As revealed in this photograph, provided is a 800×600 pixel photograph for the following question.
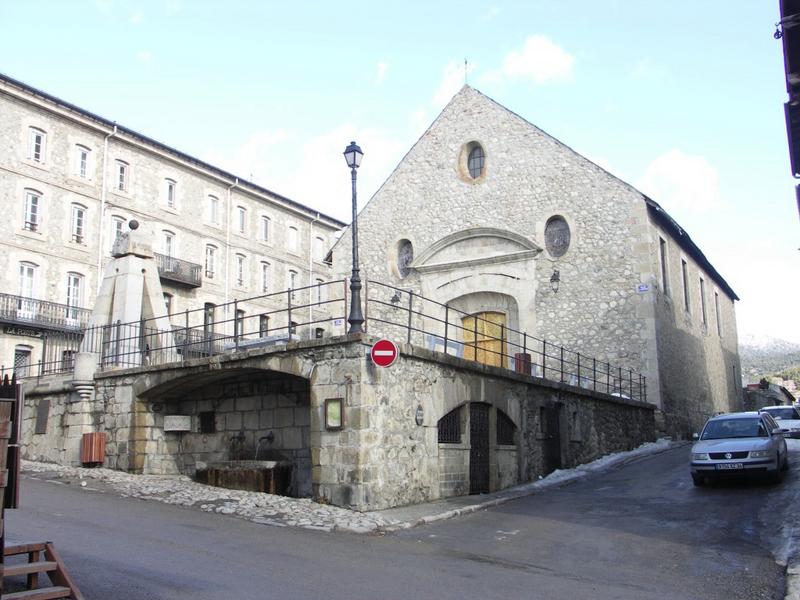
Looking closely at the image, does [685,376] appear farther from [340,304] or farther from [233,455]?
[233,455]

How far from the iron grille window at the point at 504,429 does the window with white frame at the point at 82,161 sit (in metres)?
26.3

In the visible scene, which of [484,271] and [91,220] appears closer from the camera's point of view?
[484,271]

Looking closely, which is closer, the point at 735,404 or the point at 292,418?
the point at 292,418

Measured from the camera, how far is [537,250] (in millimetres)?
23922

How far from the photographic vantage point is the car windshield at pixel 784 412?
76.0 ft

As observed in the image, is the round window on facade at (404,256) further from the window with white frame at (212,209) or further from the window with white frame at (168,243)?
the window with white frame at (212,209)

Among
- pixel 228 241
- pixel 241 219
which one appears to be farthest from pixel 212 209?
pixel 241 219

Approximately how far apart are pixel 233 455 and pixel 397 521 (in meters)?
5.75

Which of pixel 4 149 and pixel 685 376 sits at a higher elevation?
pixel 4 149

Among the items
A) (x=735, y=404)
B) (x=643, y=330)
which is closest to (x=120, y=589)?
(x=643, y=330)

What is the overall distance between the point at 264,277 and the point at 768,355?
73.1 meters

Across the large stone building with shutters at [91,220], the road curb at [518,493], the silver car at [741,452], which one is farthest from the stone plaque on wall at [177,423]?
the large stone building with shutters at [91,220]

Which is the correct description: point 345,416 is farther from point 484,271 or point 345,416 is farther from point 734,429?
point 484,271

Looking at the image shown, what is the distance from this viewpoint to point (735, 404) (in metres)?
35.8
